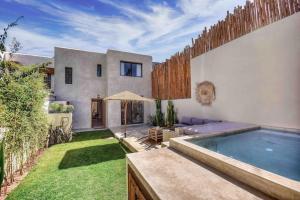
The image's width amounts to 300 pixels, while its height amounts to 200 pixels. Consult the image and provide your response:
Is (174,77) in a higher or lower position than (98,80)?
lower

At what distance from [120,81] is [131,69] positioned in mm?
1533

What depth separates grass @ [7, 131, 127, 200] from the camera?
11.9ft

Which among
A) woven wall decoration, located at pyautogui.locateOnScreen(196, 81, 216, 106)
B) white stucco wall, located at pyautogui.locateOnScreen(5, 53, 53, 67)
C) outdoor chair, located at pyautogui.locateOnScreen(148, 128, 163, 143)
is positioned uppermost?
white stucco wall, located at pyautogui.locateOnScreen(5, 53, 53, 67)

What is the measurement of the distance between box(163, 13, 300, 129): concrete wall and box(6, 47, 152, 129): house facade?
269 inches

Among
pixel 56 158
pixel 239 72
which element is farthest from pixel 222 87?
pixel 56 158

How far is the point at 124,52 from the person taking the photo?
44.1ft

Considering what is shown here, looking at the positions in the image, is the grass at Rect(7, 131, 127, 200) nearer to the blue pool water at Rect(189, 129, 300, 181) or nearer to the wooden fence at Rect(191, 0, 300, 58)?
the blue pool water at Rect(189, 129, 300, 181)

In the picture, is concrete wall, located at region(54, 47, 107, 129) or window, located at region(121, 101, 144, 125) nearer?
concrete wall, located at region(54, 47, 107, 129)

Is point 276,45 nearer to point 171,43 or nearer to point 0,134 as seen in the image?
point 171,43

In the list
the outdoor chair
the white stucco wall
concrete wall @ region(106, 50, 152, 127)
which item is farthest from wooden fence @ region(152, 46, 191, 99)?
the white stucco wall

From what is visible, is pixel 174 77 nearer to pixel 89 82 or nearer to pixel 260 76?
pixel 260 76

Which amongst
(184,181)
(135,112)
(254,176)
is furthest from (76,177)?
(135,112)

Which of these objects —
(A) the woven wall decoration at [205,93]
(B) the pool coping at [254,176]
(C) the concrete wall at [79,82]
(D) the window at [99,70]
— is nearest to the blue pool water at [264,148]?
(B) the pool coping at [254,176]

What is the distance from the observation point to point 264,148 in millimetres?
4387
